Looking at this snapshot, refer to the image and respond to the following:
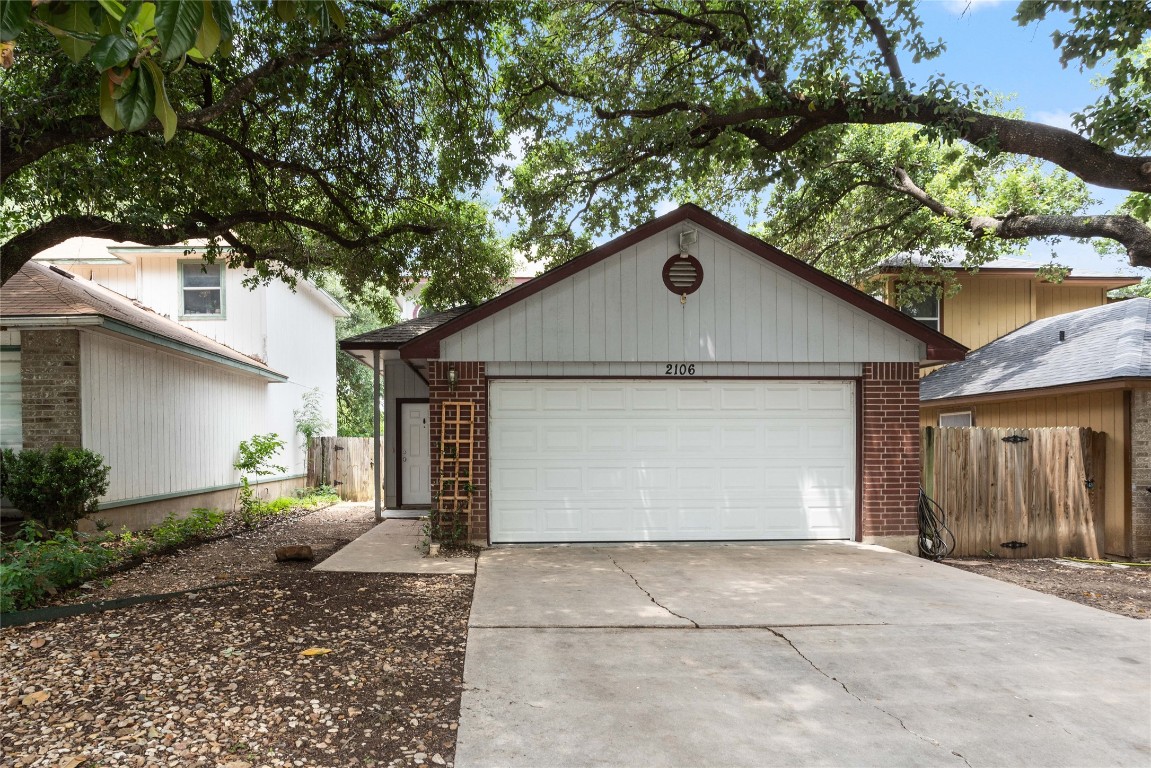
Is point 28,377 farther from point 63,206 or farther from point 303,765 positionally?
point 303,765

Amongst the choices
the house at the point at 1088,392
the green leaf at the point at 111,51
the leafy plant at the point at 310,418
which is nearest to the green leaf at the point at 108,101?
the green leaf at the point at 111,51

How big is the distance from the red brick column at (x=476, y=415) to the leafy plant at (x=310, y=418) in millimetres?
11335

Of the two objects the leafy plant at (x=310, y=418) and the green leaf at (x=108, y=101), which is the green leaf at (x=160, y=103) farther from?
the leafy plant at (x=310, y=418)

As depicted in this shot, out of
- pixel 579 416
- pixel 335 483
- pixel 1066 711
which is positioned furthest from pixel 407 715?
pixel 335 483

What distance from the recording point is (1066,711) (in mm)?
3889

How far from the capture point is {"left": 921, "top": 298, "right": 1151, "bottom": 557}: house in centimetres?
928

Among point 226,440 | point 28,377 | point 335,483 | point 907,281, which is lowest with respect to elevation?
point 335,483

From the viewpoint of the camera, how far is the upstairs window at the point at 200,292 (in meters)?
15.1

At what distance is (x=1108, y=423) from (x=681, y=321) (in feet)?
21.3

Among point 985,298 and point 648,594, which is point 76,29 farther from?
point 985,298

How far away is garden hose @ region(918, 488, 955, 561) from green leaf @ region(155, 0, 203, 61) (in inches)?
386

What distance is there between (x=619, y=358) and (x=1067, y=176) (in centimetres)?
1377

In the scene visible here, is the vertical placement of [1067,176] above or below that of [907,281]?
above

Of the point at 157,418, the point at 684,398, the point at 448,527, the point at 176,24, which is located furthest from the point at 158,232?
the point at 176,24
